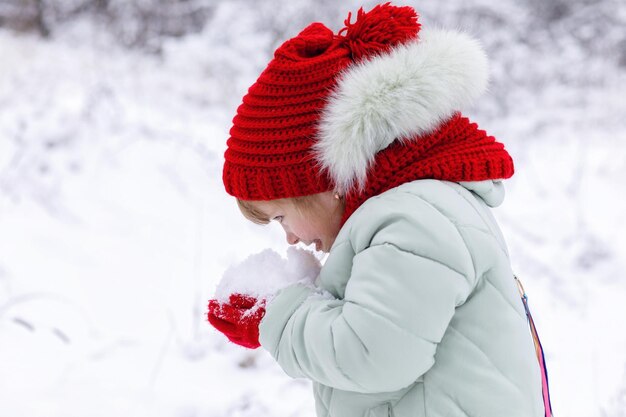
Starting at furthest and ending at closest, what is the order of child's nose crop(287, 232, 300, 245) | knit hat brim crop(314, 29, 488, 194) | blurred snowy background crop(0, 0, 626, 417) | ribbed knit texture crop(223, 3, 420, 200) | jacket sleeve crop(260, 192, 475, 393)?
blurred snowy background crop(0, 0, 626, 417), child's nose crop(287, 232, 300, 245), ribbed knit texture crop(223, 3, 420, 200), knit hat brim crop(314, 29, 488, 194), jacket sleeve crop(260, 192, 475, 393)

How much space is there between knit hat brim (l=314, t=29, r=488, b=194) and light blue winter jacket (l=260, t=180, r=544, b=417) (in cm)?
10

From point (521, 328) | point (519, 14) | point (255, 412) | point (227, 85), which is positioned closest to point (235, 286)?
point (521, 328)

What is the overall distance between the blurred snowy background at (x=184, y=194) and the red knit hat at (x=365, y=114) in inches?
48.2

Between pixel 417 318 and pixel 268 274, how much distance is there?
0.41 meters

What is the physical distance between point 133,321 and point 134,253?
0.60m

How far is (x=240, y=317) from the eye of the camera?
1291mm

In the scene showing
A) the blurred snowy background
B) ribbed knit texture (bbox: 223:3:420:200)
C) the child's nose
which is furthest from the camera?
the blurred snowy background

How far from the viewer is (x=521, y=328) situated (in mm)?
1167

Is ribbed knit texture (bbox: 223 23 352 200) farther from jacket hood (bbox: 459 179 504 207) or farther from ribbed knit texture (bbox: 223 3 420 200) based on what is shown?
jacket hood (bbox: 459 179 504 207)

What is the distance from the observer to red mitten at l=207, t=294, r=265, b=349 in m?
1.27

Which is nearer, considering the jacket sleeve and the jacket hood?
the jacket sleeve

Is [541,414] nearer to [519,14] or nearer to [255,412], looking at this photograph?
[255,412]

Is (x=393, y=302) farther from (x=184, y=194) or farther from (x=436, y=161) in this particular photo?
(x=184, y=194)

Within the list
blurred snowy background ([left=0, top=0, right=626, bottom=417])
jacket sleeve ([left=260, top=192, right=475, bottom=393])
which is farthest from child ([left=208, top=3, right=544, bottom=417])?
blurred snowy background ([left=0, top=0, right=626, bottom=417])
